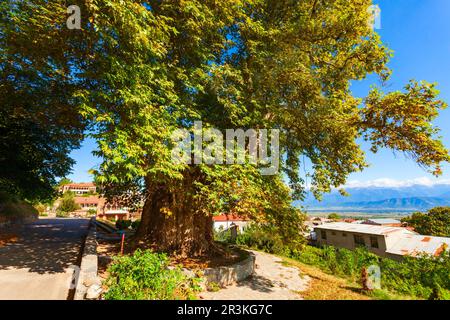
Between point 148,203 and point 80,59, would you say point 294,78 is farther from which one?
point 148,203

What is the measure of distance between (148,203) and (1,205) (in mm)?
15068

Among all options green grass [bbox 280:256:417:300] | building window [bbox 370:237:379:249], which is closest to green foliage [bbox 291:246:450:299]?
green grass [bbox 280:256:417:300]

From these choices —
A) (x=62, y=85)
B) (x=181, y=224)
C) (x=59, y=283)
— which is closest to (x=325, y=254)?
(x=181, y=224)

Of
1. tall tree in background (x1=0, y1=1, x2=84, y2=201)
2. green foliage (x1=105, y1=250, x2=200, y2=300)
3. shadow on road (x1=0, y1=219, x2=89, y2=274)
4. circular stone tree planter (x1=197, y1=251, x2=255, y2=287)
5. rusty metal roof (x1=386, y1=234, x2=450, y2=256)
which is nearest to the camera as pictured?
green foliage (x1=105, y1=250, x2=200, y2=300)

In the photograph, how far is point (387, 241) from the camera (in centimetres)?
2683

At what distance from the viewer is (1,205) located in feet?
61.6

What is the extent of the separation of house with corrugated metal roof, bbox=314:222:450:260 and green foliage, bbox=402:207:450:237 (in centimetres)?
1628

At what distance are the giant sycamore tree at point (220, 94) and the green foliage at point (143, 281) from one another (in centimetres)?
227

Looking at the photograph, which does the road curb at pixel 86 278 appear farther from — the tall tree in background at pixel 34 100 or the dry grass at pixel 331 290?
the dry grass at pixel 331 290

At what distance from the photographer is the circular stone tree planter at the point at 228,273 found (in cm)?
841

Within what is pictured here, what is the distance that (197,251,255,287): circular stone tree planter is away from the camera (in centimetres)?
841

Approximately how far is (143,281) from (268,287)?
5359mm

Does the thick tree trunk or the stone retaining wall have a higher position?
the thick tree trunk

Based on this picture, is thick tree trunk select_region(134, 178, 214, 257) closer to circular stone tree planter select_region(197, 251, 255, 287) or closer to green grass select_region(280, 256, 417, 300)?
circular stone tree planter select_region(197, 251, 255, 287)
